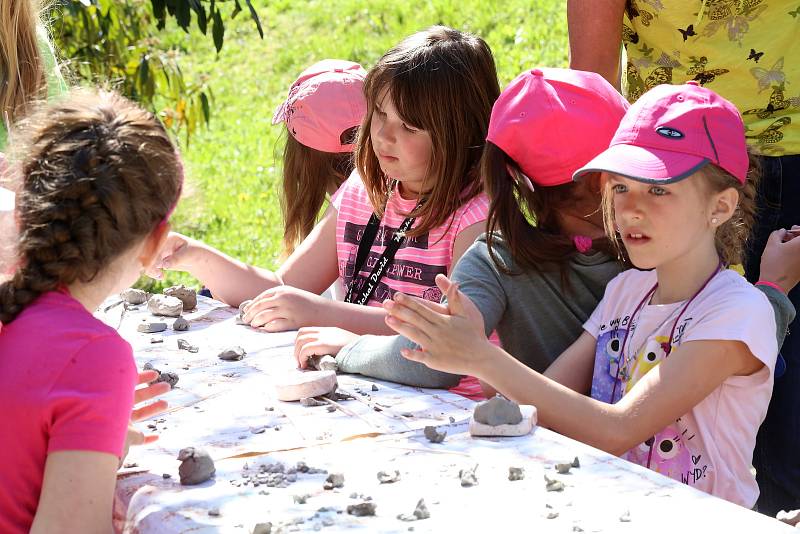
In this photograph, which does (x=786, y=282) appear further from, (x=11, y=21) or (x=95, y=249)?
(x=11, y=21)

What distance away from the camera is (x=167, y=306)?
10.4 feet

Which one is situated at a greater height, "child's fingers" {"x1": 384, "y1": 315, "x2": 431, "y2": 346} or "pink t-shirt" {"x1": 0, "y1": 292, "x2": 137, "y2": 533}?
"pink t-shirt" {"x1": 0, "y1": 292, "x2": 137, "y2": 533}

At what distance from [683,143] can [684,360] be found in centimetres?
47

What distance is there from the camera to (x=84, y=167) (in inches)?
71.2

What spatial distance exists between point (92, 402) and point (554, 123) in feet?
4.63

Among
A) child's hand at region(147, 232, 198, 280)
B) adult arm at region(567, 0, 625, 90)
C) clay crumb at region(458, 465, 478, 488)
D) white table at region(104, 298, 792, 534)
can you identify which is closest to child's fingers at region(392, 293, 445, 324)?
white table at region(104, 298, 792, 534)

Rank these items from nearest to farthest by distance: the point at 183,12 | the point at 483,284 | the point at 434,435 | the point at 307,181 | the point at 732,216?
the point at 434,435, the point at 732,216, the point at 483,284, the point at 307,181, the point at 183,12

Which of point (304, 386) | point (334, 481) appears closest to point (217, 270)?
point (304, 386)

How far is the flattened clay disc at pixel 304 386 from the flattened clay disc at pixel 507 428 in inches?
15.7

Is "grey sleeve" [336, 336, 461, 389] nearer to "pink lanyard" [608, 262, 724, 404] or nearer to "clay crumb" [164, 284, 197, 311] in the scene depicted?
"pink lanyard" [608, 262, 724, 404]

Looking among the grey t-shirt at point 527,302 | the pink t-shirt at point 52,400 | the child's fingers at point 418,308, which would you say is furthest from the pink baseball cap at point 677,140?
the pink t-shirt at point 52,400

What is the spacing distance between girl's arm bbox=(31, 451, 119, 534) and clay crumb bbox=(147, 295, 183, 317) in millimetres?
1474

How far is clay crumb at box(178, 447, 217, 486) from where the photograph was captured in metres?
1.90

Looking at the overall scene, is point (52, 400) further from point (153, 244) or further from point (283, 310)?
point (283, 310)
